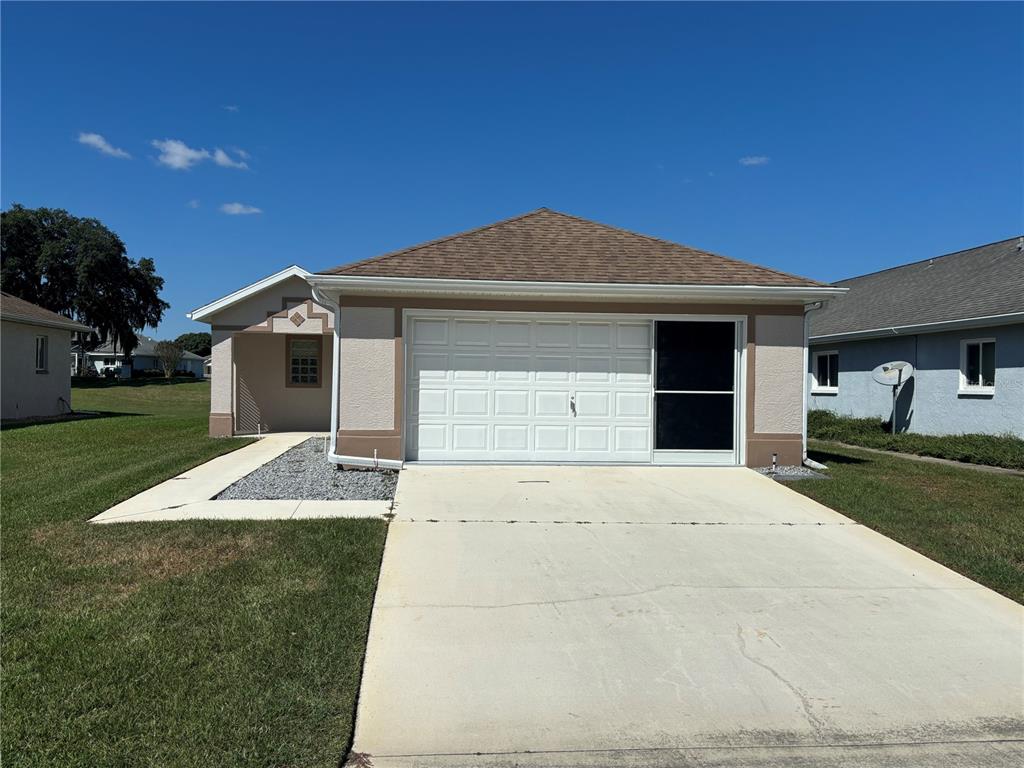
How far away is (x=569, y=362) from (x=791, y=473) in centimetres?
385

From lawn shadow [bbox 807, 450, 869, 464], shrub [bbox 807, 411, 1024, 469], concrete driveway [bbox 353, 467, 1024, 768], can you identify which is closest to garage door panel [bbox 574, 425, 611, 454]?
concrete driveway [bbox 353, 467, 1024, 768]

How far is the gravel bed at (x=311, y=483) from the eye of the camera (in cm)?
791

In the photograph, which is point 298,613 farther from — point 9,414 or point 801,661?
point 9,414

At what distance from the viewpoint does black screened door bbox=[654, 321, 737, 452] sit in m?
10.3

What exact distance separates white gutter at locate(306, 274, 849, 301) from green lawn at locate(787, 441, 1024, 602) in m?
2.90

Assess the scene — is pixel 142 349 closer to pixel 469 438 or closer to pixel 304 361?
pixel 304 361

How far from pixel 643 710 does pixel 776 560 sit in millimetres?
3000

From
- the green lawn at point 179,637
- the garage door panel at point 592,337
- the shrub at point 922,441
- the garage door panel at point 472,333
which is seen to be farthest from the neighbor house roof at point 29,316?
the shrub at point 922,441

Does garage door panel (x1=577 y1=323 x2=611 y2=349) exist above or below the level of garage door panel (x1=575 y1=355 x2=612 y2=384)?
above

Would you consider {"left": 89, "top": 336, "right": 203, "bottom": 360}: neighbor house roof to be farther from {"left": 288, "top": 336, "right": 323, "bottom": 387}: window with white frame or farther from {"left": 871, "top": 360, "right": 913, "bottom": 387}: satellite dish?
{"left": 871, "top": 360, "right": 913, "bottom": 387}: satellite dish

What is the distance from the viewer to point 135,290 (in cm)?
5234

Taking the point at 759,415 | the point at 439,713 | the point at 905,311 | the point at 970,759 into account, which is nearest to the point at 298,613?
the point at 439,713

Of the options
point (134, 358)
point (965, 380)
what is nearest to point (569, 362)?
point (965, 380)

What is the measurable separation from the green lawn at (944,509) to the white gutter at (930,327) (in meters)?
3.71
